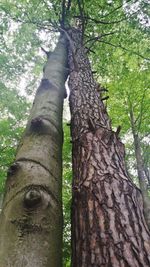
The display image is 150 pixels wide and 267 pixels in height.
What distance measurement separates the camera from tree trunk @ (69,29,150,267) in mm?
1596

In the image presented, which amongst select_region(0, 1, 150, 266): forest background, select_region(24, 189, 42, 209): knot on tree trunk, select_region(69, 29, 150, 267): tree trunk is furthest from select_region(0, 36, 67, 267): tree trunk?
select_region(0, 1, 150, 266): forest background

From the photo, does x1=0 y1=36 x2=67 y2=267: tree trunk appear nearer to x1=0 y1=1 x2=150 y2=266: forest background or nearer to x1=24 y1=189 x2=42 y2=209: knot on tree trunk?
x1=24 y1=189 x2=42 y2=209: knot on tree trunk

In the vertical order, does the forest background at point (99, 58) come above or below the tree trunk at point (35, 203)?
above

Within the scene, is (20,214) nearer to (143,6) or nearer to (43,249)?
(43,249)

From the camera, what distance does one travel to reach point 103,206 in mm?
1928

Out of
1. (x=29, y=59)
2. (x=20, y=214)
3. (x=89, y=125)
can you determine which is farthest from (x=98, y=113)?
(x=29, y=59)

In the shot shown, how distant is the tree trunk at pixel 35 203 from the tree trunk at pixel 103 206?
169 mm

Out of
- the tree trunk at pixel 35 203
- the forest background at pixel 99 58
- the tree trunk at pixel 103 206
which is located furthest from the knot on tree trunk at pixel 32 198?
the forest background at pixel 99 58

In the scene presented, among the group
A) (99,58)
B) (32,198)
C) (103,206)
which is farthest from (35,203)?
(99,58)

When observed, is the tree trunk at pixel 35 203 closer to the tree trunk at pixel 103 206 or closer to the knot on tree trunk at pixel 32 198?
the knot on tree trunk at pixel 32 198

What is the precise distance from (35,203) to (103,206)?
1.66ft

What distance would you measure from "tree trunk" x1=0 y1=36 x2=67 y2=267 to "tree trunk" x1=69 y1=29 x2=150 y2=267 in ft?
0.55

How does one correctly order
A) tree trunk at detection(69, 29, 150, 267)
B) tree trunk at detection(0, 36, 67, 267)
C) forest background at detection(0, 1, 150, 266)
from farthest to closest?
1. forest background at detection(0, 1, 150, 266)
2. tree trunk at detection(69, 29, 150, 267)
3. tree trunk at detection(0, 36, 67, 267)

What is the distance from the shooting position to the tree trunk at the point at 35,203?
1472 mm
